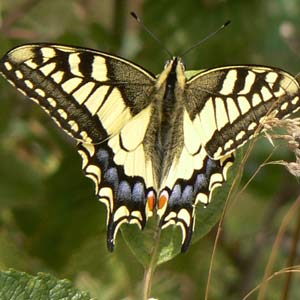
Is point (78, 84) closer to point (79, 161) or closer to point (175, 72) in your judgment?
point (175, 72)

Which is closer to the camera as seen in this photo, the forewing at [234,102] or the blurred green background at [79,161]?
the forewing at [234,102]

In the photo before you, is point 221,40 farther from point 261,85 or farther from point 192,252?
point 261,85

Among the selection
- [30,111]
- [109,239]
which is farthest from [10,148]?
[109,239]

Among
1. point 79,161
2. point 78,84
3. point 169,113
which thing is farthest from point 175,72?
point 79,161

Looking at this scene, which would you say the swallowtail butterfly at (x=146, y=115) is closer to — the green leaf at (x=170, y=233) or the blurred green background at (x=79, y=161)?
the green leaf at (x=170, y=233)

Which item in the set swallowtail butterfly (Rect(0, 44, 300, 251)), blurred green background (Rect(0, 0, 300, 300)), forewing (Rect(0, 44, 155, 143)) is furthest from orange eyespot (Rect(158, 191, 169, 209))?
blurred green background (Rect(0, 0, 300, 300))

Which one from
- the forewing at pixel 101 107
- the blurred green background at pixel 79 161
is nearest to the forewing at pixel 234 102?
the forewing at pixel 101 107

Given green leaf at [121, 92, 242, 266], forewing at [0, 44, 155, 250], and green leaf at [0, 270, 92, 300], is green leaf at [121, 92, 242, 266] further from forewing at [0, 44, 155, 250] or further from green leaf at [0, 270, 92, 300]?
green leaf at [0, 270, 92, 300]
